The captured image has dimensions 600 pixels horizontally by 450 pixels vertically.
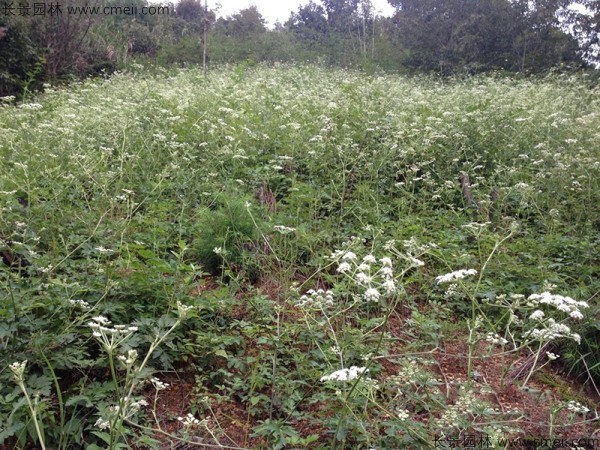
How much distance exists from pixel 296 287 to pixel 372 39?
20707 mm

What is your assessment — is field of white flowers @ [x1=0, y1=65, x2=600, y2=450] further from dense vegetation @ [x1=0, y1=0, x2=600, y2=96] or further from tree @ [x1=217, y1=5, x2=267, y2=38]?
tree @ [x1=217, y1=5, x2=267, y2=38]

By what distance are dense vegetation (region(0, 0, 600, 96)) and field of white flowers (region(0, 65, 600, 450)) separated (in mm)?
9911

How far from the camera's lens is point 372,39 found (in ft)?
72.5

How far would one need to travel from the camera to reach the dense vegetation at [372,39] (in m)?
15.2

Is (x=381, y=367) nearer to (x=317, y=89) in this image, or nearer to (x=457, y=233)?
(x=457, y=233)

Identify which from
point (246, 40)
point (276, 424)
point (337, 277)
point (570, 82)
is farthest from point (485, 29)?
point (276, 424)

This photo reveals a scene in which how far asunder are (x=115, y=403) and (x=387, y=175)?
3.75m

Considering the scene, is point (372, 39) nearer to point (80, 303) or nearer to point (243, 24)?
point (243, 24)

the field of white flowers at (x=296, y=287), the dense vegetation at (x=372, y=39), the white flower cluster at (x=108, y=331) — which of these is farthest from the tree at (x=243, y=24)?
the white flower cluster at (x=108, y=331)

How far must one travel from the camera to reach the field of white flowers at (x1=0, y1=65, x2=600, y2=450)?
7.35ft

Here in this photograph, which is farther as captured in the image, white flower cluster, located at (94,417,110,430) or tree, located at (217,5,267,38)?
tree, located at (217,5,267,38)

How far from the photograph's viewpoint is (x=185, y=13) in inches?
1048

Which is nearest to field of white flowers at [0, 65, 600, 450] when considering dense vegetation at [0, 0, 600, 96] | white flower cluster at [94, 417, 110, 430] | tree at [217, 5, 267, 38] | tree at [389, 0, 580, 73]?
white flower cluster at [94, 417, 110, 430]

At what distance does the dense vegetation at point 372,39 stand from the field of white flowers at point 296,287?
32.5ft
